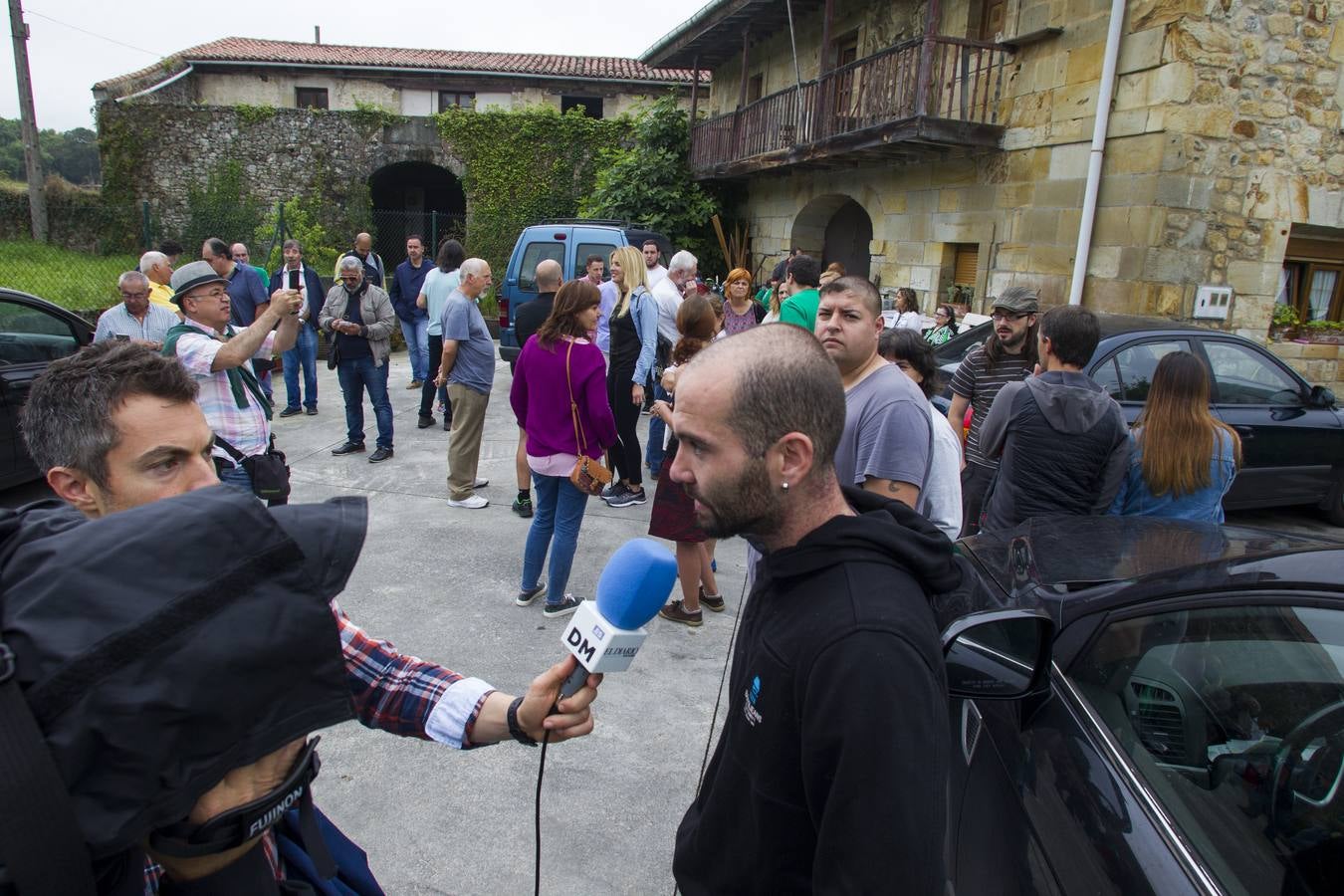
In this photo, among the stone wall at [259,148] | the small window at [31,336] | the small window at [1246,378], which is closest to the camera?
the small window at [31,336]

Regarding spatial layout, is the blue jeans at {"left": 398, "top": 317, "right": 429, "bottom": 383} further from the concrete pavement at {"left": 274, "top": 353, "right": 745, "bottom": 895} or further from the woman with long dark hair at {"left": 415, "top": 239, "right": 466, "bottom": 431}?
the concrete pavement at {"left": 274, "top": 353, "right": 745, "bottom": 895}

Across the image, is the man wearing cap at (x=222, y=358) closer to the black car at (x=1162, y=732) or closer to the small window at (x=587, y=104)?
the black car at (x=1162, y=732)

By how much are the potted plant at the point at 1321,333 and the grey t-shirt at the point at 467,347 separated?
31.6ft

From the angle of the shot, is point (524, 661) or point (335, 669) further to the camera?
point (524, 661)

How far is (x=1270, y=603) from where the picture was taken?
1.66 metres

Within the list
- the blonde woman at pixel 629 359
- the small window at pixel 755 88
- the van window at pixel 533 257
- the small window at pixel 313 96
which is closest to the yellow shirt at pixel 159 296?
the blonde woman at pixel 629 359

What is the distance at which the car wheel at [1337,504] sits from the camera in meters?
7.02

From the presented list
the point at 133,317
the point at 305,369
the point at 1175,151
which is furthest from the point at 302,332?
the point at 1175,151

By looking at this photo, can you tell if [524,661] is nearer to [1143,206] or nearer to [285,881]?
[285,881]

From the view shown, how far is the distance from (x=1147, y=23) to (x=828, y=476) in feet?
30.4

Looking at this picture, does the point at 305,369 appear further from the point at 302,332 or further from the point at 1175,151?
the point at 1175,151

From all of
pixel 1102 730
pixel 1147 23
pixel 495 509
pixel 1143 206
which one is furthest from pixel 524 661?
pixel 1147 23

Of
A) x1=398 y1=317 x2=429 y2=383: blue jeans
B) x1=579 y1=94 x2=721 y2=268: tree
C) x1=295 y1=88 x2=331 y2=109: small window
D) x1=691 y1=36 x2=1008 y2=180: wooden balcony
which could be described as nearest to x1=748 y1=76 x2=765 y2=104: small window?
x1=579 y1=94 x2=721 y2=268: tree

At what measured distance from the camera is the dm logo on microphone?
4.22 ft
